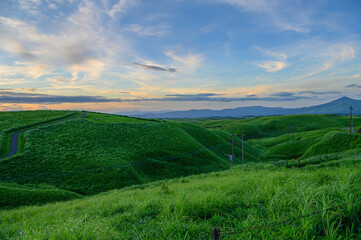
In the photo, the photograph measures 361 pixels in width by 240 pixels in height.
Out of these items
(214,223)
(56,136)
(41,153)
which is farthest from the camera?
(56,136)

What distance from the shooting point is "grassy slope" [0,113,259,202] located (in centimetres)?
2856

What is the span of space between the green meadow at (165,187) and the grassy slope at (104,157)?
0.19 metres

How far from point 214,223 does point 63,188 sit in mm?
28950

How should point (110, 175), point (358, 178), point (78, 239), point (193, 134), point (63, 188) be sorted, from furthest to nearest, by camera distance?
point (193, 134), point (110, 175), point (63, 188), point (358, 178), point (78, 239)

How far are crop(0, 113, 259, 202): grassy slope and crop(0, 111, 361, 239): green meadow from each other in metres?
0.19

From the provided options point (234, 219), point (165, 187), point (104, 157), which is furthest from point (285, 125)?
point (234, 219)

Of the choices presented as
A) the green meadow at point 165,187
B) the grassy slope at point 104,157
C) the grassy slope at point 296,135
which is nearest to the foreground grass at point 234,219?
the green meadow at point 165,187

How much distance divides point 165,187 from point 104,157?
3110 centimetres

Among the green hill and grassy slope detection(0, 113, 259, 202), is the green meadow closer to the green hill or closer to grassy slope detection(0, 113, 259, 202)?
grassy slope detection(0, 113, 259, 202)

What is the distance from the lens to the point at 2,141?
121ft

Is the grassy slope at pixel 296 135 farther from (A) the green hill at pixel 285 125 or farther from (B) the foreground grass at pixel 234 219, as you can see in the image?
(B) the foreground grass at pixel 234 219

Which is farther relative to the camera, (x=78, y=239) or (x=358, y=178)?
(x=358, y=178)

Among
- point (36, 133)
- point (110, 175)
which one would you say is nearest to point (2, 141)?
point (36, 133)

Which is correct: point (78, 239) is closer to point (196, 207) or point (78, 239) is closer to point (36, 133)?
point (196, 207)
